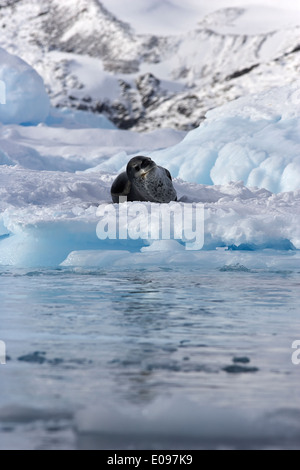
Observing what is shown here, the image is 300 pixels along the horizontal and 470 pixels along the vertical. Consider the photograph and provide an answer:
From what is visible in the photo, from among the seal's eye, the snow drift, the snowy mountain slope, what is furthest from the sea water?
the snowy mountain slope

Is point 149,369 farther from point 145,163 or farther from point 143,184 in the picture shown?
point 145,163

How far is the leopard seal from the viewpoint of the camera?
9.15m

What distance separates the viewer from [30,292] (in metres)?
4.70

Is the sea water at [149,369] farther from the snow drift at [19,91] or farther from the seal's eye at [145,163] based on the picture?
the snow drift at [19,91]

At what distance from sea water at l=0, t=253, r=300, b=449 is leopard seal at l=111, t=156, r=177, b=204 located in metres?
4.53

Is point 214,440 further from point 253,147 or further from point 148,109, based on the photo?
point 148,109

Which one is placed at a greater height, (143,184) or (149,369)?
(143,184)

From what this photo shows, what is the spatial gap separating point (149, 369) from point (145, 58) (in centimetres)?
10603

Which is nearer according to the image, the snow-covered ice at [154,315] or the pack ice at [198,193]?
the snow-covered ice at [154,315]

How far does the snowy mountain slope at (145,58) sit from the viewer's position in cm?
7825

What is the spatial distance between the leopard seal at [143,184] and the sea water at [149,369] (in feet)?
14.9

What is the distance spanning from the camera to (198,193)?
975cm

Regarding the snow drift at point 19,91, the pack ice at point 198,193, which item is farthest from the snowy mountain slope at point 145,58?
the pack ice at point 198,193

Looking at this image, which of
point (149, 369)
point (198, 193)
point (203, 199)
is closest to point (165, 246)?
point (203, 199)
